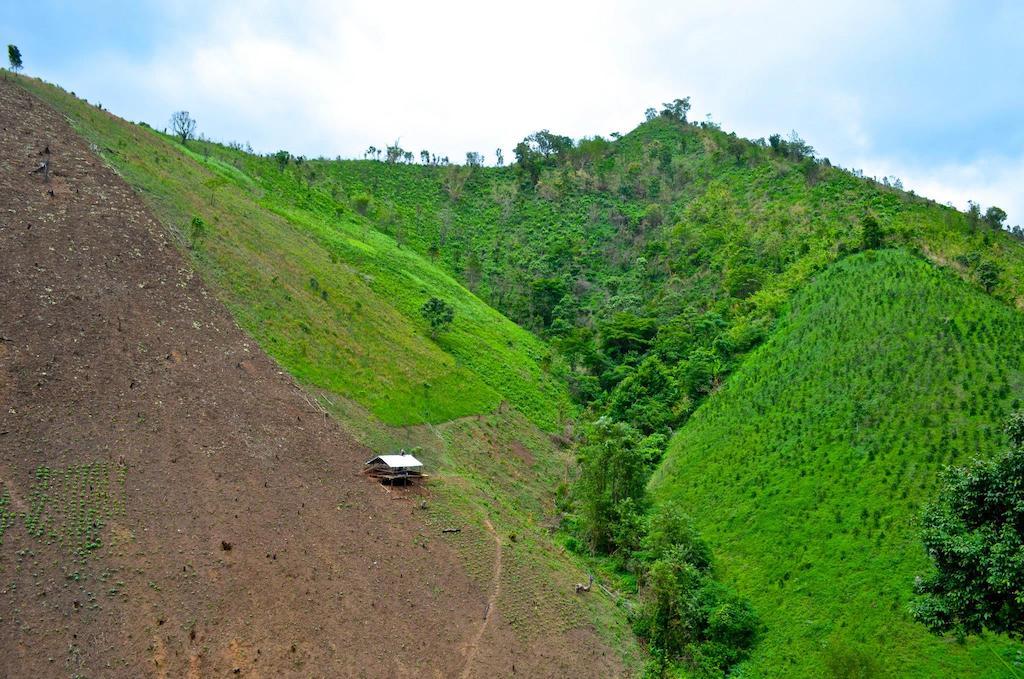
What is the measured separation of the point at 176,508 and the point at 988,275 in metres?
47.6

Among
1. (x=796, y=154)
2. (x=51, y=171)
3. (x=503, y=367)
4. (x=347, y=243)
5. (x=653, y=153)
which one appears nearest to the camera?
(x=51, y=171)

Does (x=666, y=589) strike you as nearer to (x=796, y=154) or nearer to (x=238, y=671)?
(x=238, y=671)

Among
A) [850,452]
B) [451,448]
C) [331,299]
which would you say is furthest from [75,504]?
[850,452]

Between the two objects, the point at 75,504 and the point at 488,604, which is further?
the point at 488,604

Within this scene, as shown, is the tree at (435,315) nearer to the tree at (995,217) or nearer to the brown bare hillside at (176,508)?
the brown bare hillside at (176,508)

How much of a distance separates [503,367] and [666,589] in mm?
30584

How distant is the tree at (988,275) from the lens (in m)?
42.8

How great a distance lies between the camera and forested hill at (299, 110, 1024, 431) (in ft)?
175

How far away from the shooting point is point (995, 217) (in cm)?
5816

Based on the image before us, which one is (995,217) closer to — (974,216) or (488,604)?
(974,216)

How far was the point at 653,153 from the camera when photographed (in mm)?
114938

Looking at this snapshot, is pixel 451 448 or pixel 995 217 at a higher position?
pixel 995 217

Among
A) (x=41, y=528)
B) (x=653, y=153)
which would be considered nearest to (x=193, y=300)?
(x=41, y=528)


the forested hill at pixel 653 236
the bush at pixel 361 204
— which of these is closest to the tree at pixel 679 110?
the forested hill at pixel 653 236
